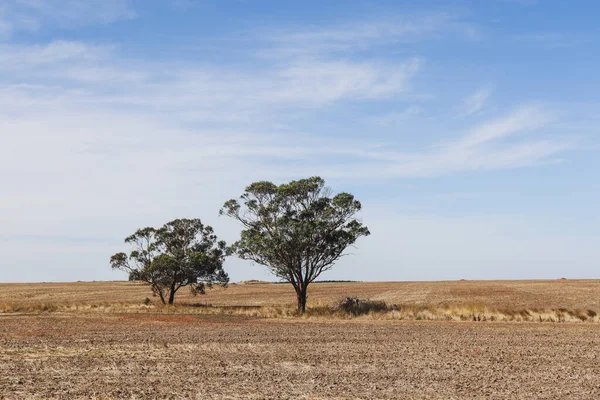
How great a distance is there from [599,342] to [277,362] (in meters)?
16.3

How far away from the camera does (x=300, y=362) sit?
78.5 feet

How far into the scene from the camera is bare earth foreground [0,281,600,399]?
703 inches

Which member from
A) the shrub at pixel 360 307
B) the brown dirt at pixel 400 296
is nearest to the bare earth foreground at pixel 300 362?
the shrub at pixel 360 307

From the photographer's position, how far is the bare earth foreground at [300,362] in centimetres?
1784

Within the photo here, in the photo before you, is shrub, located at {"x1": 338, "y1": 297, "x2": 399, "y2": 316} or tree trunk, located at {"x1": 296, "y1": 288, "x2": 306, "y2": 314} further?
tree trunk, located at {"x1": 296, "y1": 288, "x2": 306, "y2": 314}

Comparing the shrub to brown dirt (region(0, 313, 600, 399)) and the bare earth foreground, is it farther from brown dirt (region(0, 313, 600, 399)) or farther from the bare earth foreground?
brown dirt (region(0, 313, 600, 399))

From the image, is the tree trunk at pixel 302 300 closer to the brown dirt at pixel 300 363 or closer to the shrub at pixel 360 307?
the shrub at pixel 360 307

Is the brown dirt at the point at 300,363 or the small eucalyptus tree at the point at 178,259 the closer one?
the brown dirt at the point at 300,363

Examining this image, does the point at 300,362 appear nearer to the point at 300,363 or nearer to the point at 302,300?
the point at 300,363

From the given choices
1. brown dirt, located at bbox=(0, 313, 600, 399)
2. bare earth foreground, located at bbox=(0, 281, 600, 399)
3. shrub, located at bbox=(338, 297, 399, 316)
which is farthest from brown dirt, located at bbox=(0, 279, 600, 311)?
brown dirt, located at bbox=(0, 313, 600, 399)

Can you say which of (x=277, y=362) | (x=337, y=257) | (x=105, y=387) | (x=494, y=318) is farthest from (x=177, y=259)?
(x=105, y=387)

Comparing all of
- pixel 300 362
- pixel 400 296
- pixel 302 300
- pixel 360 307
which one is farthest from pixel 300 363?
pixel 400 296

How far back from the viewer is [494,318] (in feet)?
153

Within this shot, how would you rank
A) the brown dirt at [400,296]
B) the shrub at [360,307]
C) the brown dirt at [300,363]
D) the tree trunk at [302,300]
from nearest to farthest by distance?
the brown dirt at [300,363]
the shrub at [360,307]
the tree trunk at [302,300]
the brown dirt at [400,296]
